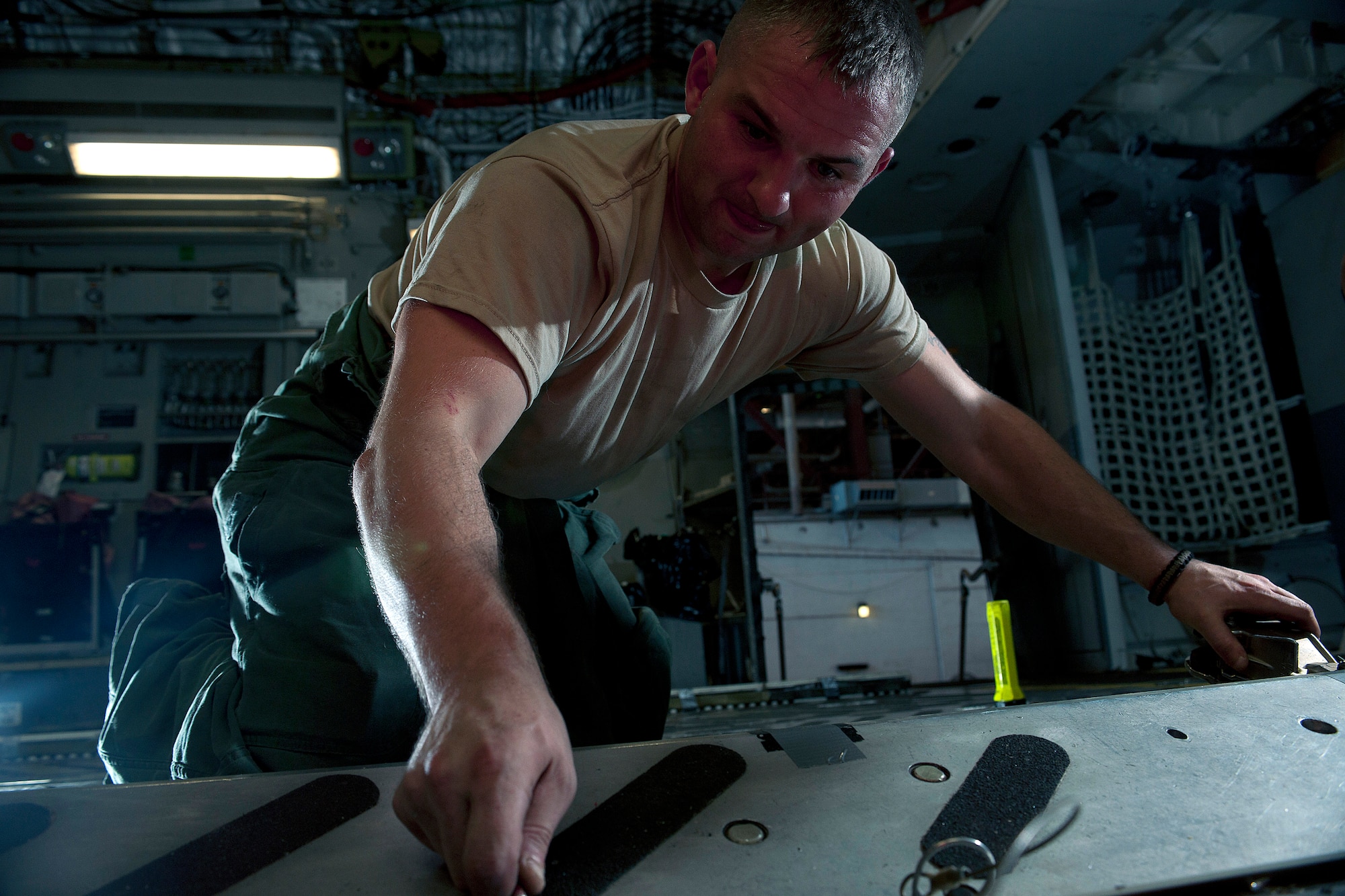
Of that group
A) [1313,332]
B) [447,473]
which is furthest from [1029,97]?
[447,473]

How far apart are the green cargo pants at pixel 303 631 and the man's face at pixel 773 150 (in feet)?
2.12

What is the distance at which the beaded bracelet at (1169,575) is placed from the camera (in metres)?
1.36

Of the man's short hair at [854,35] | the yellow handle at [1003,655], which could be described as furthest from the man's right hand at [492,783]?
the yellow handle at [1003,655]

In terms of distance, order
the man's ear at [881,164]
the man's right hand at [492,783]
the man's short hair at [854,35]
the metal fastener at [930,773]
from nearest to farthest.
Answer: the man's right hand at [492,783] → the metal fastener at [930,773] → the man's short hair at [854,35] → the man's ear at [881,164]

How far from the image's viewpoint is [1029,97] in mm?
4461

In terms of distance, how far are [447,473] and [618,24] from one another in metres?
5.29

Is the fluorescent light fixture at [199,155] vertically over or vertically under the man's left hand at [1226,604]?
over

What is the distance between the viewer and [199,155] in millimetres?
5559

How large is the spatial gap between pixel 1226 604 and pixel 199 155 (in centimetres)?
632

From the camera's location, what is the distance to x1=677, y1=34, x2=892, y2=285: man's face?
Answer: 1.18m

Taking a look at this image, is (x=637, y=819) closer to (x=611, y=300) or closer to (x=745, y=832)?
(x=745, y=832)

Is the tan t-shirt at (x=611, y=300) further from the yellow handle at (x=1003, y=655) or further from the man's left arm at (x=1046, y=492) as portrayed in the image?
the yellow handle at (x=1003, y=655)

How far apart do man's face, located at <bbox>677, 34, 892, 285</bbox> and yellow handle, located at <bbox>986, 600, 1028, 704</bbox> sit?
59.7 inches

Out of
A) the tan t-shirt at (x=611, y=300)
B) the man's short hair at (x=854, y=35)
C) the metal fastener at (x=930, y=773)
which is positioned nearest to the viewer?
the metal fastener at (x=930, y=773)
